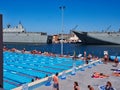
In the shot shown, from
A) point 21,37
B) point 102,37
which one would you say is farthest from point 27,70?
point 21,37

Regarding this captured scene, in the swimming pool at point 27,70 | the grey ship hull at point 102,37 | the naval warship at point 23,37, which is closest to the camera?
the swimming pool at point 27,70

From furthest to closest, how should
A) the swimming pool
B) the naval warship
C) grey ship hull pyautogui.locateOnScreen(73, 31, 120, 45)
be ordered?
the naval warship, grey ship hull pyautogui.locateOnScreen(73, 31, 120, 45), the swimming pool

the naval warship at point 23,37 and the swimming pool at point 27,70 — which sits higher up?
the naval warship at point 23,37

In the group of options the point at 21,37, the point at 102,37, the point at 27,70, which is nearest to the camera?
the point at 27,70

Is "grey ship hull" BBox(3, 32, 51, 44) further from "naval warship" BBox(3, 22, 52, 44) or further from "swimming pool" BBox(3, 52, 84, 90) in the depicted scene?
"swimming pool" BBox(3, 52, 84, 90)

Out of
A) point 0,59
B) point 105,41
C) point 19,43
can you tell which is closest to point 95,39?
point 105,41

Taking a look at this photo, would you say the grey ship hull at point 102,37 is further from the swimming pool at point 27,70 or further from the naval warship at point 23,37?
the swimming pool at point 27,70

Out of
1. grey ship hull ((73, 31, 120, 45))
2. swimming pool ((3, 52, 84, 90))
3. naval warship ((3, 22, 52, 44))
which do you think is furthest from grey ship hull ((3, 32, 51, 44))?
swimming pool ((3, 52, 84, 90))

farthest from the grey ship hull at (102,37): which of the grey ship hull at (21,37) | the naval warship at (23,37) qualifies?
the grey ship hull at (21,37)

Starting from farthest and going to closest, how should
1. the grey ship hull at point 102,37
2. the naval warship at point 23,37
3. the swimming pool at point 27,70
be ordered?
1. the naval warship at point 23,37
2. the grey ship hull at point 102,37
3. the swimming pool at point 27,70

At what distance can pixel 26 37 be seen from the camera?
98.9 metres

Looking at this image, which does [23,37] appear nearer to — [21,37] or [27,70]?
[21,37]

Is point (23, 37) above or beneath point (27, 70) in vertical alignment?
above

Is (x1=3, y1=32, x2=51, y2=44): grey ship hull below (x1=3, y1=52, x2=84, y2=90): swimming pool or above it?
above
